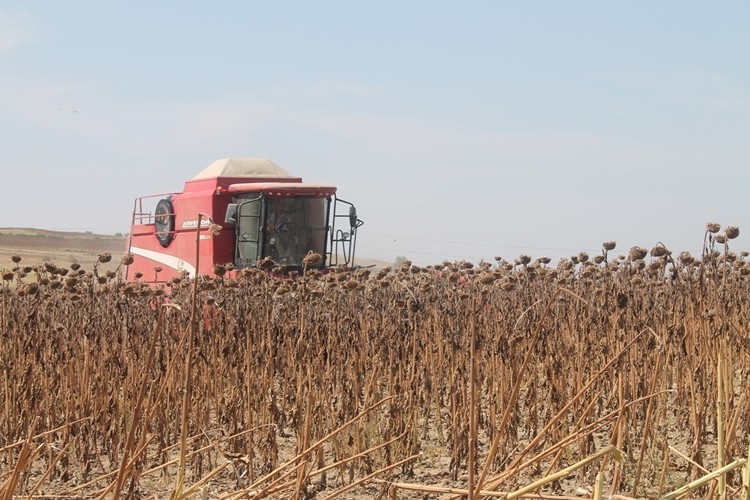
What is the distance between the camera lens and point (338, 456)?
574cm

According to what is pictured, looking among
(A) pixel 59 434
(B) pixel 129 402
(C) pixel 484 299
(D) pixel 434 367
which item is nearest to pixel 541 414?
(D) pixel 434 367

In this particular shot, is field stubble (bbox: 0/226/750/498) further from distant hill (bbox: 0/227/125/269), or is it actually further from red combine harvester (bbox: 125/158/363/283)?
distant hill (bbox: 0/227/125/269)

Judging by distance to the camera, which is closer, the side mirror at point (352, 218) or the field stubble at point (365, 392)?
the field stubble at point (365, 392)

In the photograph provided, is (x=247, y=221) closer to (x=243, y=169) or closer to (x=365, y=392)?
(x=243, y=169)

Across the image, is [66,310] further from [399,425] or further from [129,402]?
[399,425]

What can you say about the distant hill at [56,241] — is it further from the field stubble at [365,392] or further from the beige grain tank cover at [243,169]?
the field stubble at [365,392]

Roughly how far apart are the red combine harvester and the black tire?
0.05 ft

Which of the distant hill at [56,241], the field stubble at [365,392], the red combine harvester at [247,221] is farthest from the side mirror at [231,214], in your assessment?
the distant hill at [56,241]

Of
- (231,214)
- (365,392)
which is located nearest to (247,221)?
(231,214)

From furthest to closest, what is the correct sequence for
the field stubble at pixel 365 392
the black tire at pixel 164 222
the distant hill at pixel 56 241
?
the distant hill at pixel 56 241
the black tire at pixel 164 222
the field stubble at pixel 365 392

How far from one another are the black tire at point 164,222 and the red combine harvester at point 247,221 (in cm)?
2

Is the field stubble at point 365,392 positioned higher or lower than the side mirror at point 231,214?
lower

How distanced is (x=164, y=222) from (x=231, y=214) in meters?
2.42

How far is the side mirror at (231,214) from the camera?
49.0 ft
